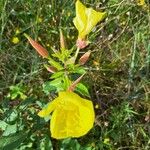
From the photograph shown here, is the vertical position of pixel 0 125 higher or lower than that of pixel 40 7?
lower

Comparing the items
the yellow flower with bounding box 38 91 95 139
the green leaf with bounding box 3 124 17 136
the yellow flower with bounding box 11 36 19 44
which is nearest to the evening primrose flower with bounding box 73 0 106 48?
the yellow flower with bounding box 38 91 95 139

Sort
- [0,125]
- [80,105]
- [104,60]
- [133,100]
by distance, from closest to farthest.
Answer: [80,105], [0,125], [133,100], [104,60]

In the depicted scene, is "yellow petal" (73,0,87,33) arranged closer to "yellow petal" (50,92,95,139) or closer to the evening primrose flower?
the evening primrose flower

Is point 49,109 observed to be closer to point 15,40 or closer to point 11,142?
point 11,142

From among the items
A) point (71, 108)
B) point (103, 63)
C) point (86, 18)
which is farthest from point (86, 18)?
point (103, 63)

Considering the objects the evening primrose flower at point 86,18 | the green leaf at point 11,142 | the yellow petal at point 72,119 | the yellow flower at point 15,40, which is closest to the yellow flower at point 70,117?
the yellow petal at point 72,119

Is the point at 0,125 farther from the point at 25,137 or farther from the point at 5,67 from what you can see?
the point at 5,67

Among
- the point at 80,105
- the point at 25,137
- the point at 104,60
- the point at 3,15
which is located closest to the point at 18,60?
the point at 3,15

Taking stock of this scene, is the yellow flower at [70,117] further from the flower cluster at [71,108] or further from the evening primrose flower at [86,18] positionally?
the evening primrose flower at [86,18]
